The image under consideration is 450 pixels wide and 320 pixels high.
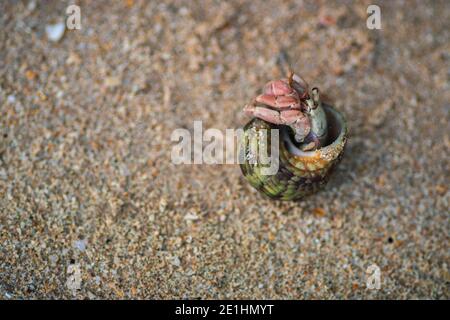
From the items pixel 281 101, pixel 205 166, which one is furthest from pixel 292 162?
pixel 205 166

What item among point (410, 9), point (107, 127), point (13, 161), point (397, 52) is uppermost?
point (410, 9)

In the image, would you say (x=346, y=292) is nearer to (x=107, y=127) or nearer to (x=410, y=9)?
(x=107, y=127)

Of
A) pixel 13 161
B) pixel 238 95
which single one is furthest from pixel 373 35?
pixel 13 161

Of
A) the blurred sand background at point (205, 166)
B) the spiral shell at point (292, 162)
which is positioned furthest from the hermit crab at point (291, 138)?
the blurred sand background at point (205, 166)

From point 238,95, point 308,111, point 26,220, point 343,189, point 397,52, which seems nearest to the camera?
point 308,111

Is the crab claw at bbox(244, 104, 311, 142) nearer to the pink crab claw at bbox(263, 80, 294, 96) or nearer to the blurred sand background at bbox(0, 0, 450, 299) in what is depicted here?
the pink crab claw at bbox(263, 80, 294, 96)

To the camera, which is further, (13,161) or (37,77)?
(37,77)

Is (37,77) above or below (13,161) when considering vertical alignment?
above
